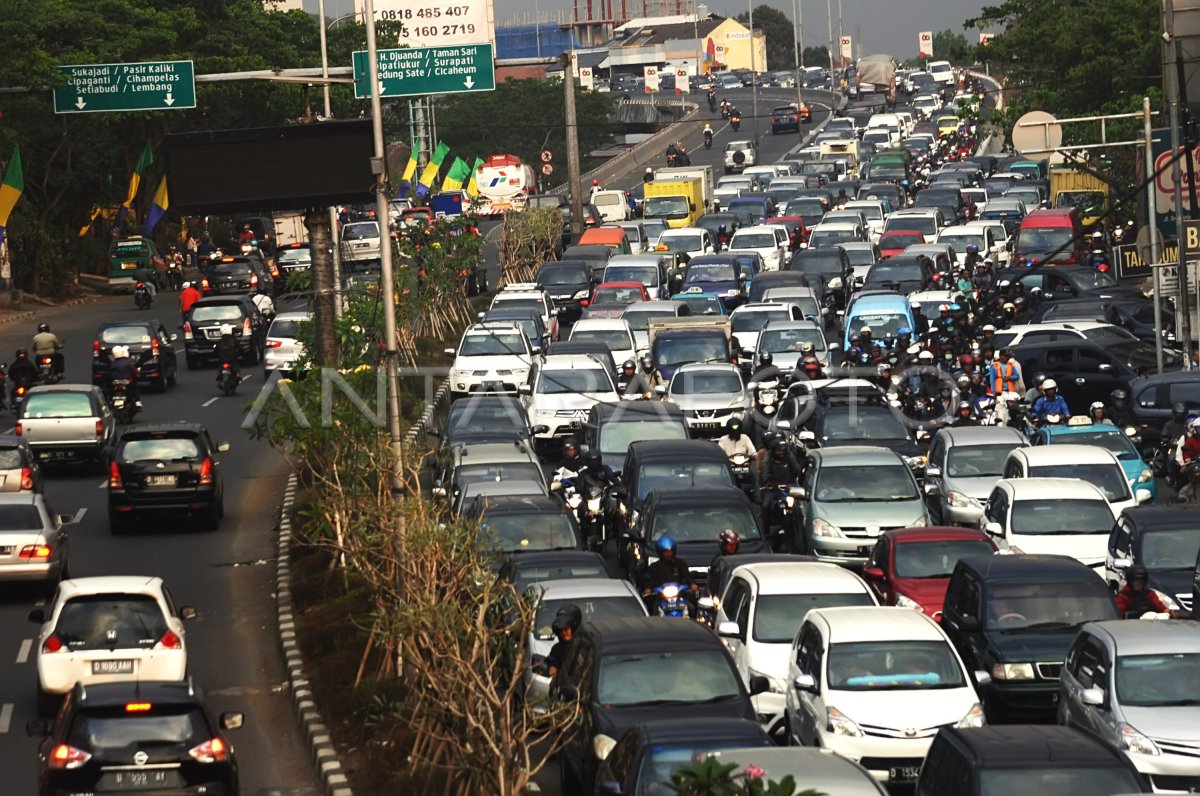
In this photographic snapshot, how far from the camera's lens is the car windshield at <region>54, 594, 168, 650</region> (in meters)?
19.3

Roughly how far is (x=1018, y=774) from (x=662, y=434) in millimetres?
16886

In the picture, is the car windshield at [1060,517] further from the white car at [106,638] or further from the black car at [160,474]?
the black car at [160,474]

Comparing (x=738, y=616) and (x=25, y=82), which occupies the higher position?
(x=25, y=82)

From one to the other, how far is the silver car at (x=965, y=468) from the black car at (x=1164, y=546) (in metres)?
4.56

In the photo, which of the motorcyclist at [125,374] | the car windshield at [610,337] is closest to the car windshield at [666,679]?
the car windshield at [610,337]

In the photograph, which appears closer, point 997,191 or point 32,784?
point 32,784

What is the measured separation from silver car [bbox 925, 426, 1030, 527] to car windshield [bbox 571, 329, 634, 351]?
486 inches

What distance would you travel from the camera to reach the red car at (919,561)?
20.4 meters

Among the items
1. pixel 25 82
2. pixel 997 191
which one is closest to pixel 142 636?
pixel 25 82

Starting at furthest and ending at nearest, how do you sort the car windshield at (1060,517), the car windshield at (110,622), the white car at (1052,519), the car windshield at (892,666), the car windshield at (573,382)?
1. the car windshield at (573,382)
2. the car windshield at (1060,517)
3. the white car at (1052,519)
4. the car windshield at (110,622)
5. the car windshield at (892,666)

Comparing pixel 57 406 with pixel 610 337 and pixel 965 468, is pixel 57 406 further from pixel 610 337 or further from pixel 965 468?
pixel 965 468

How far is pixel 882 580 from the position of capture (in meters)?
20.8

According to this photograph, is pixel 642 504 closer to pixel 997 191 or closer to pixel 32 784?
pixel 32 784

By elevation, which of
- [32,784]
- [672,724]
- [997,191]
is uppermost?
[997,191]
